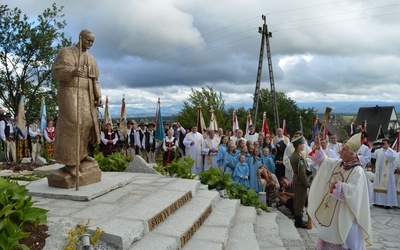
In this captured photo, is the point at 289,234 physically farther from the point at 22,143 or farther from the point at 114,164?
the point at 22,143

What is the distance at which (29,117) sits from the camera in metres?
20.1

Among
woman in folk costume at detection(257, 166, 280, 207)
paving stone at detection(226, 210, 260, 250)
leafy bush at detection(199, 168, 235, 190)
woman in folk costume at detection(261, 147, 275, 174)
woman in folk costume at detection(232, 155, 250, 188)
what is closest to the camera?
paving stone at detection(226, 210, 260, 250)

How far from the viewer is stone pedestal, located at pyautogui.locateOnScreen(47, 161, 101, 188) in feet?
18.4

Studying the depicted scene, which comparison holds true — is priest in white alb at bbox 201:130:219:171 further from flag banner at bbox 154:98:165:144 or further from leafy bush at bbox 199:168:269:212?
leafy bush at bbox 199:168:269:212

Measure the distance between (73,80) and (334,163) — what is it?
402 centimetres

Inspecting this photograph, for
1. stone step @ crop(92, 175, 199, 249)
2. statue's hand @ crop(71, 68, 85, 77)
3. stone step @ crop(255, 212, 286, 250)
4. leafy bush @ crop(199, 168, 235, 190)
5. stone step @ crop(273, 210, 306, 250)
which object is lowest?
stone step @ crop(273, 210, 306, 250)

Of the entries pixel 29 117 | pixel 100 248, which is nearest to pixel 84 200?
pixel 100 248

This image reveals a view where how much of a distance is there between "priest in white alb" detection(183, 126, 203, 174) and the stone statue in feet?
21.5

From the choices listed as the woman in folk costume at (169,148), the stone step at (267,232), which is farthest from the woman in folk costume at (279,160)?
the woman in folk costume at (169,148)

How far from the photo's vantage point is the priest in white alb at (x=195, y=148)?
12406mm

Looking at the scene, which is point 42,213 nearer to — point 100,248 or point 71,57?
point 100,248

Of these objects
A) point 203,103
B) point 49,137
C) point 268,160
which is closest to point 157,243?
point 268,160

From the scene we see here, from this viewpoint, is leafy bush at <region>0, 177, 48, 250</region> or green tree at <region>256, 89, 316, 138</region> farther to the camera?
green tree at <region>256, 89, 316, 138</region>

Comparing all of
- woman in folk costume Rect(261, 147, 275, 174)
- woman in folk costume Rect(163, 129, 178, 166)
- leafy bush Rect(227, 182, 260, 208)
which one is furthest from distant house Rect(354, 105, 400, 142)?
leafy bush Rect(227, 182, 260, 208)
